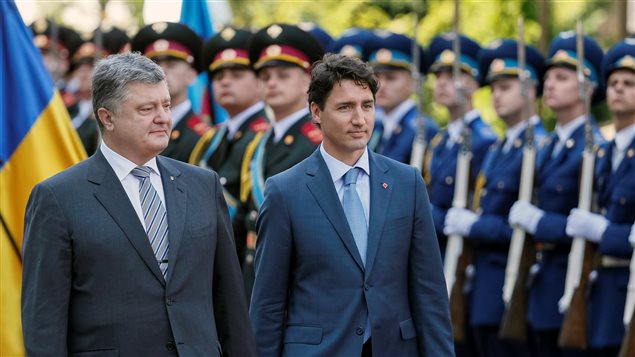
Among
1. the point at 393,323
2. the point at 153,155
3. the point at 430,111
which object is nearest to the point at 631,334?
the point at 393,323

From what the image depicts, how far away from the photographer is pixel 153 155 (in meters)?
5.08

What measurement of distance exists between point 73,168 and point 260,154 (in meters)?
3.57

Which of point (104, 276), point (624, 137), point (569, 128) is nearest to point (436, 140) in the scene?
point (569, 128)

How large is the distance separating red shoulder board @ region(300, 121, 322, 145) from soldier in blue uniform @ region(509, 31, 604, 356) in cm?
158

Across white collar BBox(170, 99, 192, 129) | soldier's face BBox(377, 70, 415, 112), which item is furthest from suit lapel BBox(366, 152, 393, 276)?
soldier's face BBox(377, 70, 415, 112)

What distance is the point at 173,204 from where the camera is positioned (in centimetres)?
507

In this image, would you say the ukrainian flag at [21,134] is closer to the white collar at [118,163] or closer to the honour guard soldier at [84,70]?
the white collar at [118,163]

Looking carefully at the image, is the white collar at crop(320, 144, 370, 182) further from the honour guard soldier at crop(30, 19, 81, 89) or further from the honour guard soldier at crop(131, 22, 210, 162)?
the honour guard soldier at crop(30, 19, 81, 89)

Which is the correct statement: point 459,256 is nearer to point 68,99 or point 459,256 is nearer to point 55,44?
point 68,99

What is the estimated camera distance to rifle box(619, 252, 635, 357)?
24.1ft

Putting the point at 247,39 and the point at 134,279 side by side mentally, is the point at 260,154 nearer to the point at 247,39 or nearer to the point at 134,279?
the point at 247,39

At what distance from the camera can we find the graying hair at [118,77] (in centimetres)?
502

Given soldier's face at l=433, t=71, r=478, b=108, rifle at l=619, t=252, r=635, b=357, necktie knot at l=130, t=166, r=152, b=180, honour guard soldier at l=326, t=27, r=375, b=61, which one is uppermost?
honour guard soldier at l=326, t=27, r=375, b=61

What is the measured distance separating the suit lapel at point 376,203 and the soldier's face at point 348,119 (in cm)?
11
